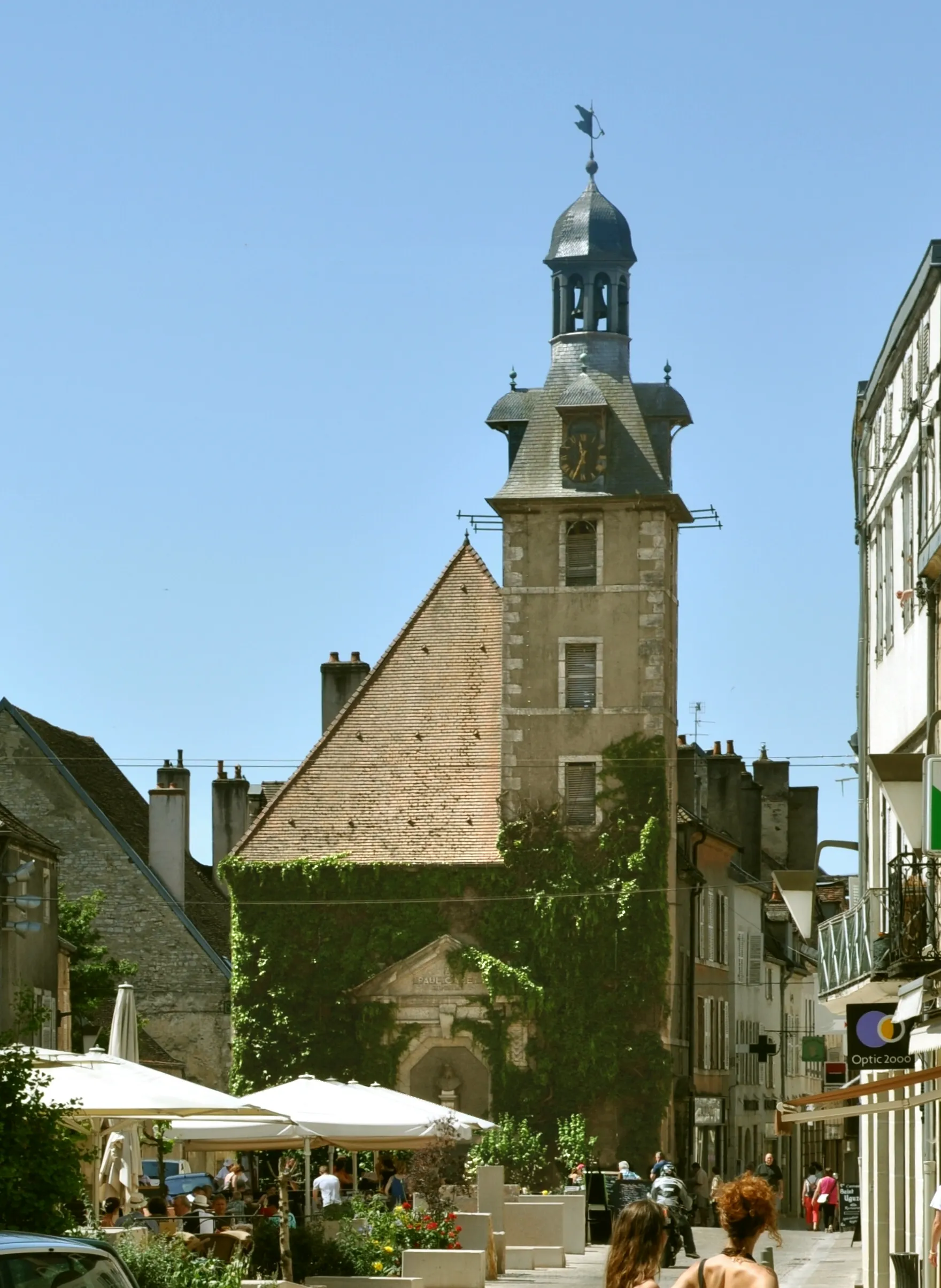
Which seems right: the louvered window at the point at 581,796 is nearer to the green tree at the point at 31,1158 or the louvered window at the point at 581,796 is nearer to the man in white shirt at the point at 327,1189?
the man in white shirt at the point at 327,1189

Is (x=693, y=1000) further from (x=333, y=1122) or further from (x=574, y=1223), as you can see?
(x=333, y=1122)

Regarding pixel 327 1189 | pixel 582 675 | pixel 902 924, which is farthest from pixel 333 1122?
pixel 582 675

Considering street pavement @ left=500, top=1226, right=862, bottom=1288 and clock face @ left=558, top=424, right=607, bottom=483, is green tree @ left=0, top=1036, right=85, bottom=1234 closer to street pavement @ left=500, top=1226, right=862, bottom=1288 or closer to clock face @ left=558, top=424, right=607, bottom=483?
street pavement @ left=500, top=1226, right=862, bottom=1288

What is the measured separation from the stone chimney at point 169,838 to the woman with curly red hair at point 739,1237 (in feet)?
158

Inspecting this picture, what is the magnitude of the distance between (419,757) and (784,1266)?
24.2 metres

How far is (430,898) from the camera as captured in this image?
52219 millimetres

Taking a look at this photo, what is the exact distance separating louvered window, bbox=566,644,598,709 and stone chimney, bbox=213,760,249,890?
1301 centimetres

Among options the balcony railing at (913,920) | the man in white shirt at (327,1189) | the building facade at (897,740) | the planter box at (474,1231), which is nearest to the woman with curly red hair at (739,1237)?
the building facade at (897,740)

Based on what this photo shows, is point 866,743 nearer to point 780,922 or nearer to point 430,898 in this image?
point 430,898

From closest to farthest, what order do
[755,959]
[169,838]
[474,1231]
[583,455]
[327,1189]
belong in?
[474,1231]
[327,1189]
[583,455]
[169,838]
[755,959]

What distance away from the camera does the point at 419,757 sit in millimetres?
54938

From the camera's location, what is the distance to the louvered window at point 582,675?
175 feet

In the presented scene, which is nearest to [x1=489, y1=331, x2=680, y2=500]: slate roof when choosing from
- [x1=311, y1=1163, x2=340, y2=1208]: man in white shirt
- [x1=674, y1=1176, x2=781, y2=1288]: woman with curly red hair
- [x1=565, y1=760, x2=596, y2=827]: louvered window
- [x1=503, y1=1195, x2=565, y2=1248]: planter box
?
[x1=565, y1=760, x2=596, y2=827]: louvered window

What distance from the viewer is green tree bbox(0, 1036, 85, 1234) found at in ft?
44.2
